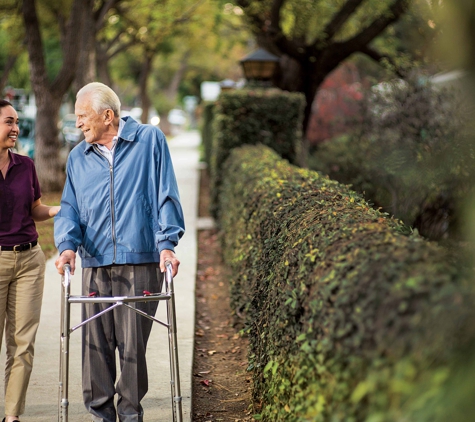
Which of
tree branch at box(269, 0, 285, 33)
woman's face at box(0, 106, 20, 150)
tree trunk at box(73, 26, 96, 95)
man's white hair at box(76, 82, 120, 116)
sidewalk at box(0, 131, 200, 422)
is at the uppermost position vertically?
tree branch at box(269, 0, 285, 33)

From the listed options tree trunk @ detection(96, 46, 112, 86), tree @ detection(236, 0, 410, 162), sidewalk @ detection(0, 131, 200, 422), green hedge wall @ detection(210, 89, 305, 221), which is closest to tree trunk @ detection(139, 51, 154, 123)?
tree trunk @ detection(96, 46, 112, 86)

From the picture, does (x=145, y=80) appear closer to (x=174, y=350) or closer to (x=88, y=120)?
(x=88, y=120)

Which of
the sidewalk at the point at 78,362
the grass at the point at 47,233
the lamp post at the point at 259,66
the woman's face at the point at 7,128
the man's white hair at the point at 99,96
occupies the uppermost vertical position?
the lamp post at the point at 259,66

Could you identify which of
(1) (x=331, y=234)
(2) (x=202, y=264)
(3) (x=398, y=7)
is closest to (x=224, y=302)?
(2) (x=202, y=264)

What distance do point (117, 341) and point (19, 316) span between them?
0.68 m

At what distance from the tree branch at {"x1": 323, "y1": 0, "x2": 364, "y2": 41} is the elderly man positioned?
47.4 ft

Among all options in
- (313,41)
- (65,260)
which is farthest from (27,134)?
(65,260)

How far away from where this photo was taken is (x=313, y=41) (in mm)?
18703

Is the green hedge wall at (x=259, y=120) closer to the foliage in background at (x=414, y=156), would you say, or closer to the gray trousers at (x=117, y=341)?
the foliage in background at (x=414, y=156)

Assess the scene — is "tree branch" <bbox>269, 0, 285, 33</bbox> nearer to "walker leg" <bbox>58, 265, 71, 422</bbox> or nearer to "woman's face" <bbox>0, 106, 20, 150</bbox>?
"woman's face" <bbox>0, 106, 20, 150</bbox>

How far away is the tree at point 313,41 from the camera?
17.4 meters

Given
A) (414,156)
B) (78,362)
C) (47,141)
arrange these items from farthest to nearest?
(47,141) → (414,156) → (78,362)

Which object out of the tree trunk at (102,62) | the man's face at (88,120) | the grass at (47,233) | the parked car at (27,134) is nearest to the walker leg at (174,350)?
the man's face at (88,120)

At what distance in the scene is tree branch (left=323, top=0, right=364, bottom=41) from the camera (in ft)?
57.8
